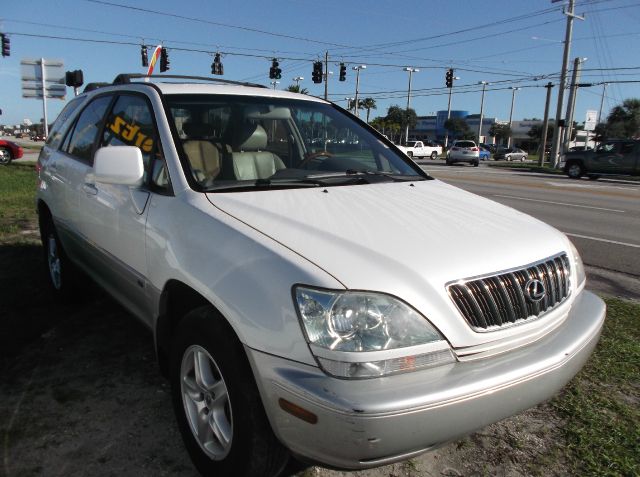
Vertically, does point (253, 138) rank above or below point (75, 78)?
below

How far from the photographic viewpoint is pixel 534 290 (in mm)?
2102

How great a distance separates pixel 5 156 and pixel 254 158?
1912cm

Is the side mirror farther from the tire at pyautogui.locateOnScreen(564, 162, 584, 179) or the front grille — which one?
the tire at pyautogui.locateOnScreen(564, 162, 584, 179)

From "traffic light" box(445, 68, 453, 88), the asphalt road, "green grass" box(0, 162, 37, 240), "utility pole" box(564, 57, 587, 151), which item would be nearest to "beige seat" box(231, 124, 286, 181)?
the asphalt road

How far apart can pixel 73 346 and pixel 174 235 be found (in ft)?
5.79

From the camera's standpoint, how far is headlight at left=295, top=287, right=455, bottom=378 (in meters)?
1.72

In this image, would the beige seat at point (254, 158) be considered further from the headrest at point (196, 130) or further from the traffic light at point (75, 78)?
the traffic light at point (75, 78)

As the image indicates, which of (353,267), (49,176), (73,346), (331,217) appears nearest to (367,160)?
(331,217)

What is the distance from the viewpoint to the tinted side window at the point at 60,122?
171 inches

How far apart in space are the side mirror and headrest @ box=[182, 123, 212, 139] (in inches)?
17.2

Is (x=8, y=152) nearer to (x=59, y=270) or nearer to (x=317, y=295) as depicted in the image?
(x=59, y=270)

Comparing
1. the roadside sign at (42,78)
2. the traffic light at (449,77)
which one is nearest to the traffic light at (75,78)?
the roadside sign at (42,78)

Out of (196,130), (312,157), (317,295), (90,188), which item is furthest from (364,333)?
(90,188)

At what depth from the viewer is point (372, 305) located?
1.79 metres
